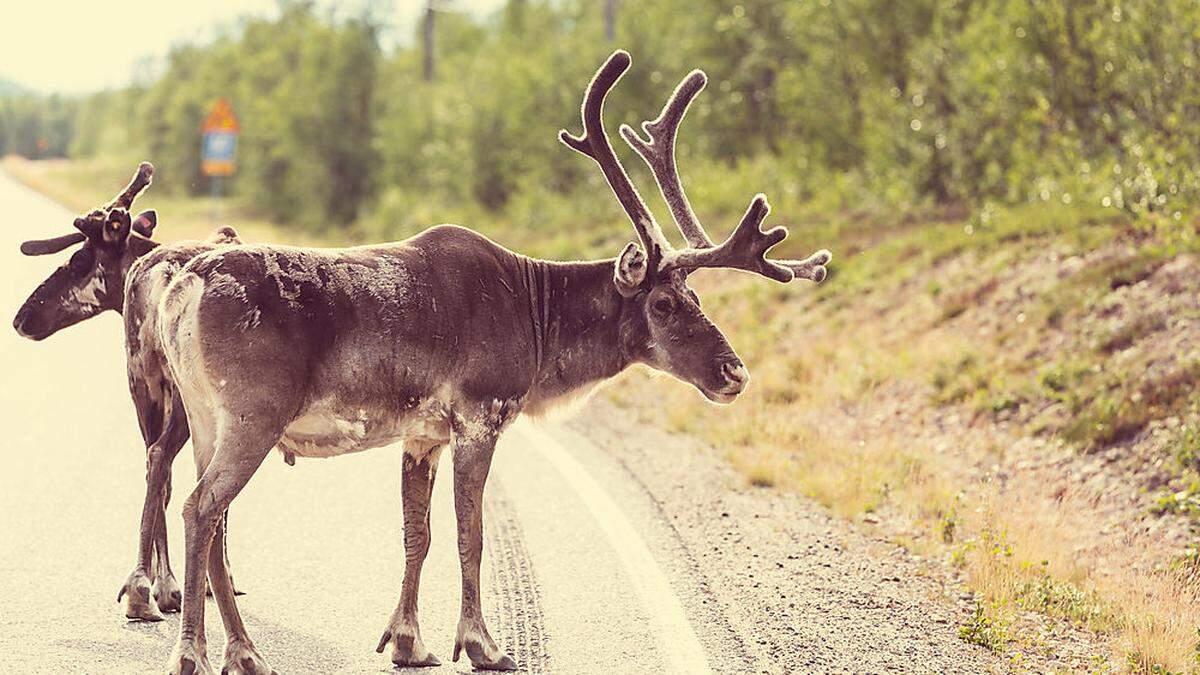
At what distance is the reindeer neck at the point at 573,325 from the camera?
686cm

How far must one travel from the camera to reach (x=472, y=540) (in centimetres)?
634

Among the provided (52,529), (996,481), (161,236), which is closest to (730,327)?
(996,481)

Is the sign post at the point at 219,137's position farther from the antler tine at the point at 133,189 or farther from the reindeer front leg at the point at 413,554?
the reindeer front leg at the point at 413,554

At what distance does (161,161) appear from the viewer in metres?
61.8

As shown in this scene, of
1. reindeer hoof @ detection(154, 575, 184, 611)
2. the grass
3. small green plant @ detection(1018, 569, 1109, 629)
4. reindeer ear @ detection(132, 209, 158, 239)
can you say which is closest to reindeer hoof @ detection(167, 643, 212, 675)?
reindeer hoof @ detection(154, 575, 184, 611)

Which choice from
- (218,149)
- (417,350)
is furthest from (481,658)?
(218,149)

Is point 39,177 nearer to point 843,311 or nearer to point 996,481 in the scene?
point 843,311

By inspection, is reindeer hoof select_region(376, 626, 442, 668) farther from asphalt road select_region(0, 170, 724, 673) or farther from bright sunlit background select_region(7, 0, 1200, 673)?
bright sunlit background select_region(7, 0, 1200, 673)

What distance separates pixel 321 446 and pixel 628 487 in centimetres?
458

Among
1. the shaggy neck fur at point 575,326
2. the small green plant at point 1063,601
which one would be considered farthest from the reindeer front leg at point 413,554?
the small green plant at point 1063,601

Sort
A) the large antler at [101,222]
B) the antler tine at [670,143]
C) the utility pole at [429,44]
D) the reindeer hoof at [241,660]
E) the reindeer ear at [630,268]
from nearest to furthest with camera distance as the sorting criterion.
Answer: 1. the reindeer hoof at [241,660]
2. the reindeer ear at [630,268]
3. the antler tine at [670,143]
4. the large antler at [101,222]
5. the utility pole at [429,44]

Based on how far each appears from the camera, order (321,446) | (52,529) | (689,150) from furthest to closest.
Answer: (689,150)
(52,529)
(321,446)

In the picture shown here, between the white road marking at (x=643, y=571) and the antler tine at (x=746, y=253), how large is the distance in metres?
1.49

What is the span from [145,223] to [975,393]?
823 centimetres
